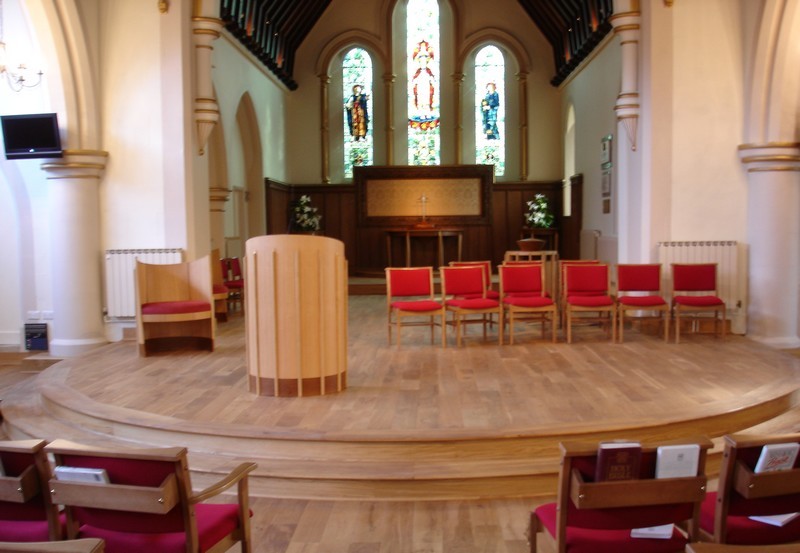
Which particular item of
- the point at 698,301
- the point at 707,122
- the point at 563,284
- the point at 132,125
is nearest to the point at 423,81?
the point at 707,122

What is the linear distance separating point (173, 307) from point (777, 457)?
225 inches

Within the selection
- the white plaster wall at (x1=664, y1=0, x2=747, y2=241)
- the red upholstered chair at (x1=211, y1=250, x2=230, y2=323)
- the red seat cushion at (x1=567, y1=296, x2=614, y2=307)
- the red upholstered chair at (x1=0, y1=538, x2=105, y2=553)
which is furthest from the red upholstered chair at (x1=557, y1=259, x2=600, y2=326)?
the red upholstered chair at (x1=0, y1=538, x2=105, y2=553)

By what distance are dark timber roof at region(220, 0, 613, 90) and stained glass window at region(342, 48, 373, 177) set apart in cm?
109

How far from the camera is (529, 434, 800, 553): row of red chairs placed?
2459 mm

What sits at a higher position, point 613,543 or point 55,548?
point 55,548

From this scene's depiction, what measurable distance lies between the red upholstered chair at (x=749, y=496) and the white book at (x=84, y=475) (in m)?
2.02

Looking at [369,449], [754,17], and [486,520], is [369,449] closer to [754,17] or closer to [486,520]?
[486,520]

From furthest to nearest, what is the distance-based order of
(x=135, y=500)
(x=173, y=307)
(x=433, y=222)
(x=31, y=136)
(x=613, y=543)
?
(x=433, y=222) → (x=31, y=136) → (x=173, y=307) → (x=613, y=543) → (x=135, y=500)

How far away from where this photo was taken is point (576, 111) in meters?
13.9

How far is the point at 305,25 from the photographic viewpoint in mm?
14961

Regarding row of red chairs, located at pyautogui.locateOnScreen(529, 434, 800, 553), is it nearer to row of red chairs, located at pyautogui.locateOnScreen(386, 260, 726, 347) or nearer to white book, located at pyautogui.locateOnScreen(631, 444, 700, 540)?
white book, located at pyautogui.locateOnScreen(631, 444, 700, 540)

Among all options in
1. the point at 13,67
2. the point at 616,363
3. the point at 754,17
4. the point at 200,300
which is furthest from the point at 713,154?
the point at 13,67

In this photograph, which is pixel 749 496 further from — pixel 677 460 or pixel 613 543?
pixel 613 543

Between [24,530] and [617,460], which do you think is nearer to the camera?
[617,460]
